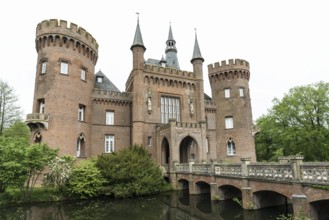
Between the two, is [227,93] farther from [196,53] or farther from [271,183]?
[271,183]

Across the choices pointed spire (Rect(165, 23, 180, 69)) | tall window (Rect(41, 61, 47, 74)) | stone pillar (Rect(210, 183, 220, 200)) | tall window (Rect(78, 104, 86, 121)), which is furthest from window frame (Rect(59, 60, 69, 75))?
stone pillar (Rect(210, 183, 220, 200))

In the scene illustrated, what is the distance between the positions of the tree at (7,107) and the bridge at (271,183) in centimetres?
2356

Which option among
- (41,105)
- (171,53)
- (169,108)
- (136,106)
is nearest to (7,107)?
(41,105)

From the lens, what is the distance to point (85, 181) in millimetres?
17062

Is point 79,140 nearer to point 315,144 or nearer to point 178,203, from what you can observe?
point 178,203

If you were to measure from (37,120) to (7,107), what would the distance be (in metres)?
11.8

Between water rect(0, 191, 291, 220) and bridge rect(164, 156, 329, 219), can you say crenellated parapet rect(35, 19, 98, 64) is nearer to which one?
water rect(0, 191, 291, 220)

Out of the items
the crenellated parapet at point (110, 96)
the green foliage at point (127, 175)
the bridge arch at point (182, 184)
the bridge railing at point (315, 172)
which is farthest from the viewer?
the crenellated parapet at point (110, 96)

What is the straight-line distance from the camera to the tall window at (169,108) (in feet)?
88.6

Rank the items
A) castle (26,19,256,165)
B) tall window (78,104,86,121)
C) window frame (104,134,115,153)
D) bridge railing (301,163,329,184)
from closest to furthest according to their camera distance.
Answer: bridge railing (301,163,329,184)
castle (26,19,256,165)
tall window (78,104,86,121)
window frame (104,134,115,153)

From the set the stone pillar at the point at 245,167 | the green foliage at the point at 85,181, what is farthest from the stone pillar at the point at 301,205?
the green foliage at the point at 85,181

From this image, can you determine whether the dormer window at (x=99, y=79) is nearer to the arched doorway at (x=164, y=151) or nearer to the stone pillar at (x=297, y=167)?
the arched doorway at (x=164, y=151)

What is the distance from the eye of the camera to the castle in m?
21.6

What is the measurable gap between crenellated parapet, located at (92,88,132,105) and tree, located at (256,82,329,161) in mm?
20148
